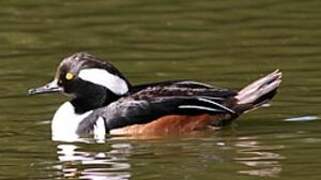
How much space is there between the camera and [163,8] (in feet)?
72.9

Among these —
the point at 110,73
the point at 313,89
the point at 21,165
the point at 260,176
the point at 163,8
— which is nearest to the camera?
the point at 260,176

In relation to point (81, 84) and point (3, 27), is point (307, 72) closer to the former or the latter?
point (81, 84)

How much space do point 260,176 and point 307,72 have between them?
4.93 metres

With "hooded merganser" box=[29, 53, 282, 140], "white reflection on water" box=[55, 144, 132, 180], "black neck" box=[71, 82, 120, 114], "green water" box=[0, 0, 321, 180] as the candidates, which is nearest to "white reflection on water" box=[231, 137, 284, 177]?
"green water" box=[0, 0, 321, 180]

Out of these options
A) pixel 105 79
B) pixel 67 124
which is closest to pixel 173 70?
pixel 105 79

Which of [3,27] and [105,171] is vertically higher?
[3,27]

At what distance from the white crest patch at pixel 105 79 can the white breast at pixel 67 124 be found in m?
0.31

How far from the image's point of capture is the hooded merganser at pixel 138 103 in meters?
15.3

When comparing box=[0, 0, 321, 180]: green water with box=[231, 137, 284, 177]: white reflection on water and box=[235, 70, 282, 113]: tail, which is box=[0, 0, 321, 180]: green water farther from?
box=[235, 70, 282, 113]: tail

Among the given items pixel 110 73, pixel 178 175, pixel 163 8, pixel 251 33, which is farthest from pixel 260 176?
pixel 163 8

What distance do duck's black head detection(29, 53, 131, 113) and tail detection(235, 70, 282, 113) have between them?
1082 mm

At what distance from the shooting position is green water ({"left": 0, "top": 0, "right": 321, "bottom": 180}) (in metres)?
13.6

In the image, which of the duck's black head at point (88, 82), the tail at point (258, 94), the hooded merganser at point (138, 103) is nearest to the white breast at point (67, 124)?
the hooded merganser at point (138, 103)

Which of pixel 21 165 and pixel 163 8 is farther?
pixel 163 8
